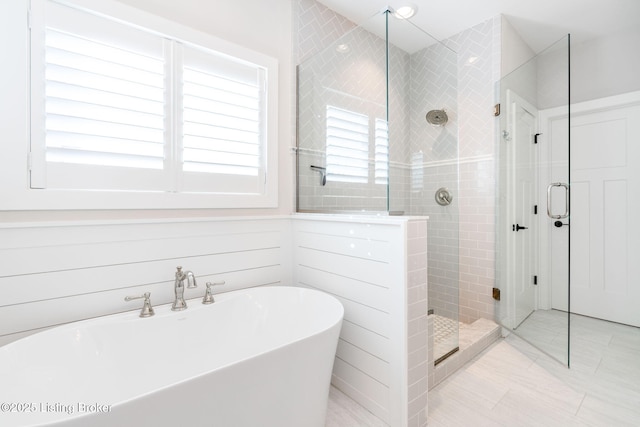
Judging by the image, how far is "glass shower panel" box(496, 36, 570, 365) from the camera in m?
2.29

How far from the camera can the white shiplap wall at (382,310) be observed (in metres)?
1.44

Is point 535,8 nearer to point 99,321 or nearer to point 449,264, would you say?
point 449,264

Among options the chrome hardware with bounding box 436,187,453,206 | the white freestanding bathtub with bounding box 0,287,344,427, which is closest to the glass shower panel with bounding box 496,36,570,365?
the chrome hardware with bounding box 436,187,453,206

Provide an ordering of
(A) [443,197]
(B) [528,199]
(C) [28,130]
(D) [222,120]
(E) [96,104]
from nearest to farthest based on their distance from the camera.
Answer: (C) [28,130] → (E) [96,104] → (D) [222,120] → (A) [443,197] → (B) [528,199]

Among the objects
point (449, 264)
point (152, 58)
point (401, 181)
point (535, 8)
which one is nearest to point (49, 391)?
point (152, 58)

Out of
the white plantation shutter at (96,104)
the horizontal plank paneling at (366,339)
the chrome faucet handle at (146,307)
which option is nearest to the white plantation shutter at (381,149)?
the horizontal plank paneling at (366,339)

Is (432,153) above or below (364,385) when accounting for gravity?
above

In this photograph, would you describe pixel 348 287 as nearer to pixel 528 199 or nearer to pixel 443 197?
pixel 443 197

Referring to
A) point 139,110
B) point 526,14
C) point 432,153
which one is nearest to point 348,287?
point 432,153

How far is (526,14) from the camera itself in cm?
251

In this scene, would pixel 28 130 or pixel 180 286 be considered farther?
pixel 180 286

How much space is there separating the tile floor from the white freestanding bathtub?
0.55 meters

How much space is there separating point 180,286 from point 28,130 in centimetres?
99

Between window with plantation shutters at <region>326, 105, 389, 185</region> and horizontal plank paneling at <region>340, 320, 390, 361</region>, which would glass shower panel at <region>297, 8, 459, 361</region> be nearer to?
window with plantation shutters at <region>326, 105, 389, 185</region>
